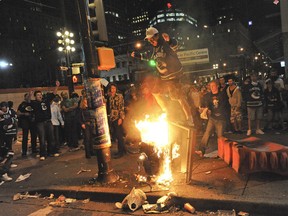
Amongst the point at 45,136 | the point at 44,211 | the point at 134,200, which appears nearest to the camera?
the point at 134,200

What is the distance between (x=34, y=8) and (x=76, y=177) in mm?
92776

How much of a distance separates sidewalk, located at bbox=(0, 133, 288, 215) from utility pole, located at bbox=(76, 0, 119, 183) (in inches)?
17.0

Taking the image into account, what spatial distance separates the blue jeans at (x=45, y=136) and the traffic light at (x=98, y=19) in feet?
14.8

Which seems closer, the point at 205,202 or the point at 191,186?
the point at 205,202

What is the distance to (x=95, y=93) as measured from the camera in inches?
247

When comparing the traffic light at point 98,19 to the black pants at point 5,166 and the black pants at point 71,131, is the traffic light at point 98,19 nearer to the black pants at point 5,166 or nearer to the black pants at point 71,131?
the black pants at point 5,166

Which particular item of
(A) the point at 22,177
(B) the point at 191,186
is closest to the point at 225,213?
(B) the point at 191,186

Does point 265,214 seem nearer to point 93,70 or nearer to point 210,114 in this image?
point 210,114

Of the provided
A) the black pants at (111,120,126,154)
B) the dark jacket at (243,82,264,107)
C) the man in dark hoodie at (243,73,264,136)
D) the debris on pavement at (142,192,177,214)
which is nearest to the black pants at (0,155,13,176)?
the black pants at (111,120,126,154)

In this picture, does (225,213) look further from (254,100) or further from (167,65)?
(254,100)

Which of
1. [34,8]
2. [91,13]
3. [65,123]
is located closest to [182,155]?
[91,13]

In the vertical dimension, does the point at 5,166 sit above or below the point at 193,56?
below

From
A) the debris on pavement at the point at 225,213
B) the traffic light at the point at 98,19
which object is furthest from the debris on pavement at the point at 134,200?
the traffic light at the point at 98,19

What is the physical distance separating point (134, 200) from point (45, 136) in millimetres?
6043
